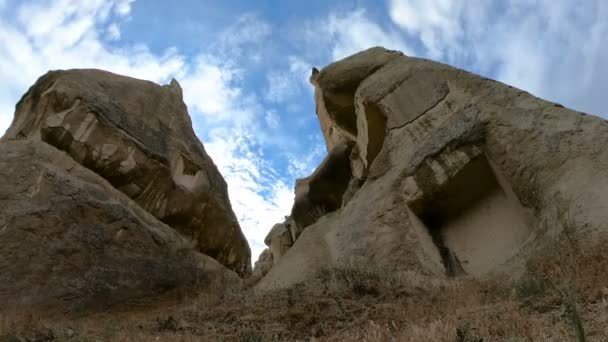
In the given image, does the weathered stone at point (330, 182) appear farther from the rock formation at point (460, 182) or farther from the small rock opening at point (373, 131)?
the rock formation at point (460, 182)

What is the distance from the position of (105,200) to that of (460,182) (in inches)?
266

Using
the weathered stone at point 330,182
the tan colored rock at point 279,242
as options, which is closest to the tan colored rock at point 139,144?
the weathered stone at point 330,182

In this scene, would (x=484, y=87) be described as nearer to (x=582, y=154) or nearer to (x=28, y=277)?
(x=582, y=154)

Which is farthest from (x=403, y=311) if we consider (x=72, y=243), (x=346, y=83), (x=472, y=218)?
(x=346, y=83)

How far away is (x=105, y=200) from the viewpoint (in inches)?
440

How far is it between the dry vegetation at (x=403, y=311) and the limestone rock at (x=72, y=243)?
5.23 feet

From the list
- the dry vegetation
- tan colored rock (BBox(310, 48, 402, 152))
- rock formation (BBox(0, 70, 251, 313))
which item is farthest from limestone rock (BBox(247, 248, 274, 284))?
tan colored rock (BBox(310, 48, 402, 152))

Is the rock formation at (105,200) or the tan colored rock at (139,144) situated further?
the tan colored rock at (139,144)

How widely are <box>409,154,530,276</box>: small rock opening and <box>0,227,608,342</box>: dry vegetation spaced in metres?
1.54

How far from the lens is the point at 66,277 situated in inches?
384

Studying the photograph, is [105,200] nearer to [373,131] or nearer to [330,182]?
[373,131]

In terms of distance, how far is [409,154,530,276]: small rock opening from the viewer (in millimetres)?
9359

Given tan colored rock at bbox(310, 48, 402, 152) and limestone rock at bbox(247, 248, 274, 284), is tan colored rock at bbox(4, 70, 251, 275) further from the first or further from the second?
tan colored rock at bbox(310, 48, 402, 152)

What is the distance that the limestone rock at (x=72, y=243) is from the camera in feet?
30.9
